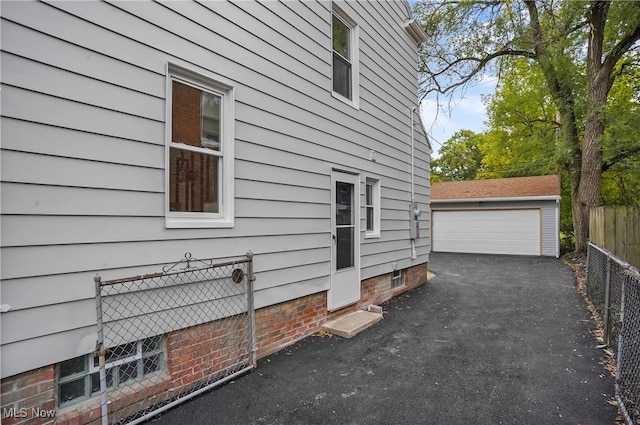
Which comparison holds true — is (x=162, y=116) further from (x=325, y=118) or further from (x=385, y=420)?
(x=385, y=420)

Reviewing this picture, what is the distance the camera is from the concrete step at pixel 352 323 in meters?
4.64

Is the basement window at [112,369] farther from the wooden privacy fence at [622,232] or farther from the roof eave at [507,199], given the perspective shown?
the roof eave at [507,199]

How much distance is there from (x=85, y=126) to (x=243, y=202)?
152 cm

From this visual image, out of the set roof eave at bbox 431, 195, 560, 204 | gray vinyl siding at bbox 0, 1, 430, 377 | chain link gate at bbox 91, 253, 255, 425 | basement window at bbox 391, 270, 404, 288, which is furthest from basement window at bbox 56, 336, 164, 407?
roof eave at bbox 431, 195, 560, 204

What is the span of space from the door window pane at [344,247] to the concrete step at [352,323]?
0.77m

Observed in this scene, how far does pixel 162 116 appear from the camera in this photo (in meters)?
2.88

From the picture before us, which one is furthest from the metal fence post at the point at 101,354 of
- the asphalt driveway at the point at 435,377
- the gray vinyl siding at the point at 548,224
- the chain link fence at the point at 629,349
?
the gray vinyl siding at the point at 548,224

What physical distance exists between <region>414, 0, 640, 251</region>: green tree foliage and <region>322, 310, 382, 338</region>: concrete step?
344 inches

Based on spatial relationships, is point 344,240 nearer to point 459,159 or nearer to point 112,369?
point 112,369

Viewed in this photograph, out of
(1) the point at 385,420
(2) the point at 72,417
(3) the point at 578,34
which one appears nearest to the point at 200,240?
(2) the point at 72,417

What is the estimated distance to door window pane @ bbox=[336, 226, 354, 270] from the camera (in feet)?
17.1

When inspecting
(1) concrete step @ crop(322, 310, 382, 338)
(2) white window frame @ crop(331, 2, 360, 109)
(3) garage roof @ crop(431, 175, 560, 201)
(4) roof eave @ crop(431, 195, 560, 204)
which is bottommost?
(1) concrete step @ crop(322, 310, 382, 338)

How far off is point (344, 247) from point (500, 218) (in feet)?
38.2

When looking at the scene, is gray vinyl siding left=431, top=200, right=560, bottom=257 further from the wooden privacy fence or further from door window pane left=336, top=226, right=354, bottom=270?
door window pane left=336, top=226, right=354, bottom=270
